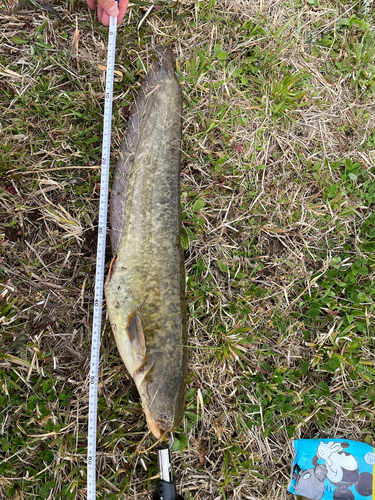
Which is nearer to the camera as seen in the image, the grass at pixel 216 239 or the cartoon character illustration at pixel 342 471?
the grass at pixel 216 239

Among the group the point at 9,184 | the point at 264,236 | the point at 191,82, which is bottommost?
the point at 264,236

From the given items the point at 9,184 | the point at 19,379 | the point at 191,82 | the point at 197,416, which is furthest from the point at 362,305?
the point at 9,184

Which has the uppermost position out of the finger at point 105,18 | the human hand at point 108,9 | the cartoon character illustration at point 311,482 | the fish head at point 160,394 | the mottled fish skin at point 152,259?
the human hand at point 108,9

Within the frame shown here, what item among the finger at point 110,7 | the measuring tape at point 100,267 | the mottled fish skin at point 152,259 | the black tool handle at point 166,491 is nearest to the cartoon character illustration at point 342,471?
the black tool handle at point 166,491

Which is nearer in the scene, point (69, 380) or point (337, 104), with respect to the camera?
point (69, 380)

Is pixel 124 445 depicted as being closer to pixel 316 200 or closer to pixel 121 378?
pixel 121 378

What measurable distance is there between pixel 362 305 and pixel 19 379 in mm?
3315

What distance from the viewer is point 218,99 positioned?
12.0ft

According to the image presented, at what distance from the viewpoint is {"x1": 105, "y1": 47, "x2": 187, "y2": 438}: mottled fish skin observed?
2768mm

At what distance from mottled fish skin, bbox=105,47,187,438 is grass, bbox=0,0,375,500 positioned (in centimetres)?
35

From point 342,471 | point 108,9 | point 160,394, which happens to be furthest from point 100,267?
point 342,471

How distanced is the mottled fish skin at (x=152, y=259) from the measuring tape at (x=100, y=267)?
0.09 metres

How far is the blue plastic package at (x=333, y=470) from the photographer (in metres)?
3.28

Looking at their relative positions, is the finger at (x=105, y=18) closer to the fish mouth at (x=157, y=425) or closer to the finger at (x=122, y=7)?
the finger at (x=122, y=7)
